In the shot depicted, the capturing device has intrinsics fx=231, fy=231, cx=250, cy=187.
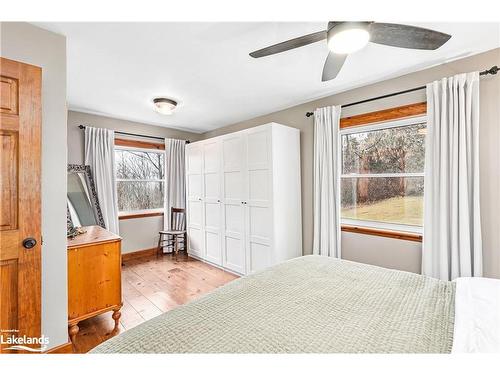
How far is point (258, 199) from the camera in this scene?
119 inches

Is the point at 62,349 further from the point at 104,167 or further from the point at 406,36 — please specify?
the point at 406,36

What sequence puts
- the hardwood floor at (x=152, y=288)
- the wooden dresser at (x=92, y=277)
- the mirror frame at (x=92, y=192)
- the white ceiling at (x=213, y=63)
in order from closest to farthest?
the white ceiling at (x=213, y=63)
the wooden dresser at (x=92, y=277)
the hardwood floor at (x=152, y=288)
the mirror frame at (x=92, y=192)

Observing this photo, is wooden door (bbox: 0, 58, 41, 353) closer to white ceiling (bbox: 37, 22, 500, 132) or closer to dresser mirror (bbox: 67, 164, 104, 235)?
white ceiling (bbox: 37, 22, 500, 132)

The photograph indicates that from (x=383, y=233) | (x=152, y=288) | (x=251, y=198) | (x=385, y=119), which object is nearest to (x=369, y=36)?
(x=385, y=119)

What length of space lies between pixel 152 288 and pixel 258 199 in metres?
1.72

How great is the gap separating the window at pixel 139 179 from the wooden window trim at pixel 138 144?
0.21ft

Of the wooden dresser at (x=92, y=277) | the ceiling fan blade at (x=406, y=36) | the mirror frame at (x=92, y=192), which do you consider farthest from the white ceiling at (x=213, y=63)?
the wooden dresser at (x=92, y=277)

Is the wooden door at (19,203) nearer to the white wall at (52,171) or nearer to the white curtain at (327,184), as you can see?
the white wall at (52,171)

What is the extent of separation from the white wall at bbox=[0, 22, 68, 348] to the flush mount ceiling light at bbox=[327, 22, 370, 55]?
1.89m

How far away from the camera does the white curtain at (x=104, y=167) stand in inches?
136

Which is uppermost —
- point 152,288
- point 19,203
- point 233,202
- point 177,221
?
point 19,203

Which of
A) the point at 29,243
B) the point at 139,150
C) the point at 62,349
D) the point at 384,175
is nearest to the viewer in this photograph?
the point at 29,243
